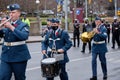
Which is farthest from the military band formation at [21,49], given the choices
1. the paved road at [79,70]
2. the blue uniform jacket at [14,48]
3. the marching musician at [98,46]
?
the paved road at [79,70]

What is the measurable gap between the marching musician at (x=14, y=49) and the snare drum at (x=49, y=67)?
2.16 ft

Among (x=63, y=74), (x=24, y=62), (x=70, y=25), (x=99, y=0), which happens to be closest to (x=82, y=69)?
(x=63, y=74)

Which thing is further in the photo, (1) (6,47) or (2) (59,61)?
(2) (59,61)

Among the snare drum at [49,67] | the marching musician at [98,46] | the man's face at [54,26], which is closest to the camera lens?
the snare drum at [49,67]

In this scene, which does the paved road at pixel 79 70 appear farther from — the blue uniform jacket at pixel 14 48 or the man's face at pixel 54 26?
the blue uniform jacket at pixel 14 48

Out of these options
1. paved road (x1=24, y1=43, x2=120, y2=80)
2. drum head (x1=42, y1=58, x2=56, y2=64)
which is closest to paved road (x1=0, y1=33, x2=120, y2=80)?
paved road (x1=24, y1=43, x2=120, y2=80)

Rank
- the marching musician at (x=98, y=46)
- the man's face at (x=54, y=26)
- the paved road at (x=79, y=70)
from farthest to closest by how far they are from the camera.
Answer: the paved road at (x=79, y=70) → the marching musician at (x=98, y=46) → the man's face at (x=54, y=26)

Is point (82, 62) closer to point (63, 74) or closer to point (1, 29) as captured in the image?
point (63, 74)

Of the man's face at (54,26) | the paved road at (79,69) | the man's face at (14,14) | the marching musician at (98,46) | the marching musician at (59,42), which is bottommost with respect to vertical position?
the paved road at (79,69)

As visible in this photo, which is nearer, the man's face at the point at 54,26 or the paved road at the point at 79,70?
the man's face at the point at 54,26

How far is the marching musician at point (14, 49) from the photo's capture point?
8055 mm

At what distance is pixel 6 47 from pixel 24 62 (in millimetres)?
425

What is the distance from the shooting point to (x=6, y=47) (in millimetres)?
8211

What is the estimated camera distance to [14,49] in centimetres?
817
